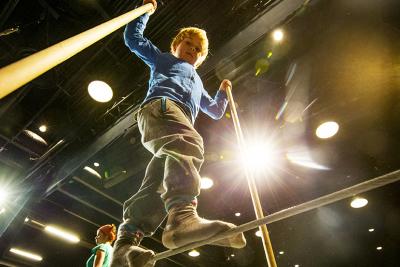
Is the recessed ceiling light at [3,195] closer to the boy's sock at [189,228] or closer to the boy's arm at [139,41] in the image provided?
the boy's arm at [139,41]

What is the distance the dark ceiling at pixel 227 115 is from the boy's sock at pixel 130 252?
2.57m

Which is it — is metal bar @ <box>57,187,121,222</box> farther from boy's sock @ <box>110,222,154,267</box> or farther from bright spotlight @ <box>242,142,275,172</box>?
boy's sock @ <box>110,222,154,267</box>

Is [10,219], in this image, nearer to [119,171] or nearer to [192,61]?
[119,171]

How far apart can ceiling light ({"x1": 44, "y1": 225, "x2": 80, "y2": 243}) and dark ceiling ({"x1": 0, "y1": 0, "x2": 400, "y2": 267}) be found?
0.14 meters

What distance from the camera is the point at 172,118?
5.66ft

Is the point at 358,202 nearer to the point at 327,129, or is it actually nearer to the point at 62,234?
the point at 327,129

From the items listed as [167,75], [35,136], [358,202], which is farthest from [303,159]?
[35,136]

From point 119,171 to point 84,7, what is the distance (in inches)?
112

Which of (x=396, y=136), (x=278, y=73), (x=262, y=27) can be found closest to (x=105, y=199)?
(x=278, y=73)

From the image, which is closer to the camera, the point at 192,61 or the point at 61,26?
Result: the point at 192,61

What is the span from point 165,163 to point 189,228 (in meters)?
0.42

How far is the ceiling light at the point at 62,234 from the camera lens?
6568 millimetres

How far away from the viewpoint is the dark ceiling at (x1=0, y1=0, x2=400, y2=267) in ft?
12.6

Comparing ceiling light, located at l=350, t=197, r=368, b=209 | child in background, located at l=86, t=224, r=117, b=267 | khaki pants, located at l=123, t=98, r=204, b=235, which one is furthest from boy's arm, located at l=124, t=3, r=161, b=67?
ceiling light, located at l=350, t=197, r=368, b=209
